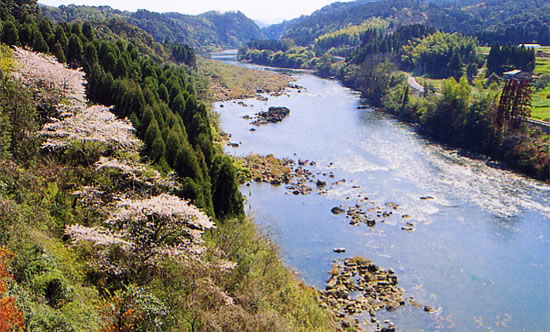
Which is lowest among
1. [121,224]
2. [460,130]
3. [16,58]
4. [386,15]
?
[460,130]

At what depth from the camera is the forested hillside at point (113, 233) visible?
12219 mm

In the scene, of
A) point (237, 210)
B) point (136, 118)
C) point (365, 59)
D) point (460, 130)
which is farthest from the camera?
point (365, 59)

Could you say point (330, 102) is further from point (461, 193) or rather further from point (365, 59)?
point (461, 193)

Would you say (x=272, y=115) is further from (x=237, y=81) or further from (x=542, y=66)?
(x=542, y=66)

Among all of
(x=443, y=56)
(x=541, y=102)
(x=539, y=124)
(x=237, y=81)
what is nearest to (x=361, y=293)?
Answer: (x=539, y=124)

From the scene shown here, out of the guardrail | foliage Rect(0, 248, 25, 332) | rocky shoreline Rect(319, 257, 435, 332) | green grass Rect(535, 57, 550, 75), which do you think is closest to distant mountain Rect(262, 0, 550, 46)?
green grass Rect(535, 57, 550, 75)

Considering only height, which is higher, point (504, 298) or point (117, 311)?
point (117, 311)

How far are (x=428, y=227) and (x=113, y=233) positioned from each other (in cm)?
2643

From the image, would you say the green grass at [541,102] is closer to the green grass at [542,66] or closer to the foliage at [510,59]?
the green grass at [542,66]

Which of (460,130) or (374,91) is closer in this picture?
(460,130)

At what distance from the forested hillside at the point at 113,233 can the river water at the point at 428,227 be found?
23.0 ft

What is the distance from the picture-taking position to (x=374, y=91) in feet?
284

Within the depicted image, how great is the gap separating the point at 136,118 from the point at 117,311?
63.3 feet

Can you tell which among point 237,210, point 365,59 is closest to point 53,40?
point 237,210
